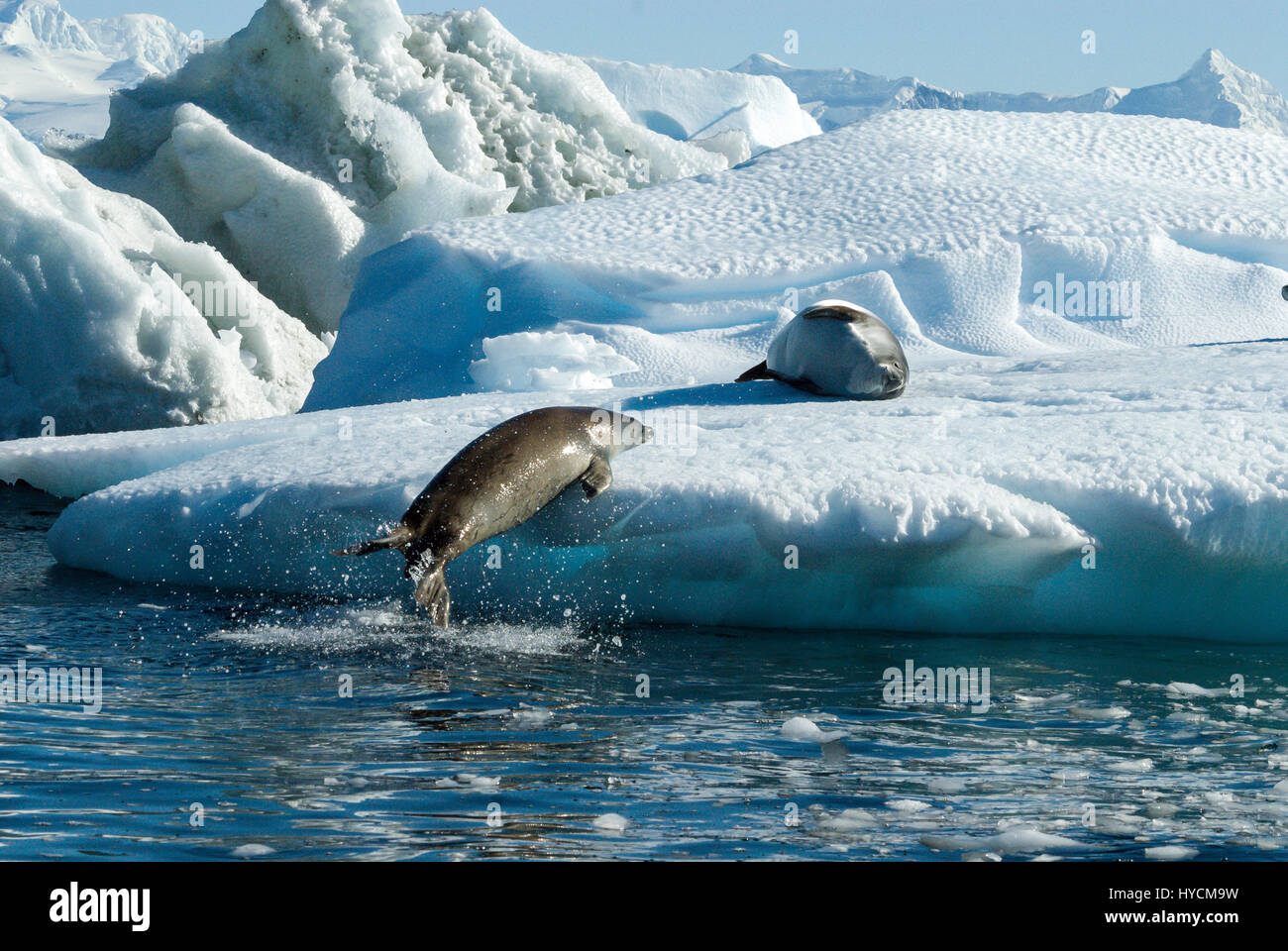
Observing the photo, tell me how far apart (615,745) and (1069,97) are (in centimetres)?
5362

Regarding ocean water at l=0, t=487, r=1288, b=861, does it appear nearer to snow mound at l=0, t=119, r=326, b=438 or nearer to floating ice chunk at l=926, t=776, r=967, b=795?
floating ice chunk at l=926, t=776, r=967, b=795

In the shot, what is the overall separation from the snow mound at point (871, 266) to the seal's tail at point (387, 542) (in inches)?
148

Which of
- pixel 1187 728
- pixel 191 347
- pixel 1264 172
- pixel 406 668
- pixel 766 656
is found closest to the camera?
pixel 1187 728

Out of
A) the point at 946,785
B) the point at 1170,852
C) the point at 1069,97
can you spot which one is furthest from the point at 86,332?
the point at 1069,97

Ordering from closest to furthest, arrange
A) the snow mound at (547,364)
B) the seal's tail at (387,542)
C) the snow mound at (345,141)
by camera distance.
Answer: the seal's tail at (387,542) < the snow mound at (547,364) < the snow mound at (345,141)

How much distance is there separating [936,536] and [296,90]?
11762 millimetres

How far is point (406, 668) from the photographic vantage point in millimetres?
3928

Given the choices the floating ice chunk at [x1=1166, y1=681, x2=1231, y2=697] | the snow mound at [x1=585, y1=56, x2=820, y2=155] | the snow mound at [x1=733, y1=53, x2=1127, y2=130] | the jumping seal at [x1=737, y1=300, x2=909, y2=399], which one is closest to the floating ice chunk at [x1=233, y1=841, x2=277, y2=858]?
the floating ice chunk at [x1=1166, y1=681, x2=1231, y2=697]

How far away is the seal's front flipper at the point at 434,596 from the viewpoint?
4.22 metres

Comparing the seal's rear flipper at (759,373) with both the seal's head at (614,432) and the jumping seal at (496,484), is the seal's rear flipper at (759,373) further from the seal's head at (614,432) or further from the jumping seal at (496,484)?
the jumping seal at (496,484)

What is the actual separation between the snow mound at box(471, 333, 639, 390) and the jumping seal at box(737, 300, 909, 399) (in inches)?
74.6

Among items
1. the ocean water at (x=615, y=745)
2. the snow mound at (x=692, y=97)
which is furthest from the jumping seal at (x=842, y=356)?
the snow mound at (x=692, y=97)
